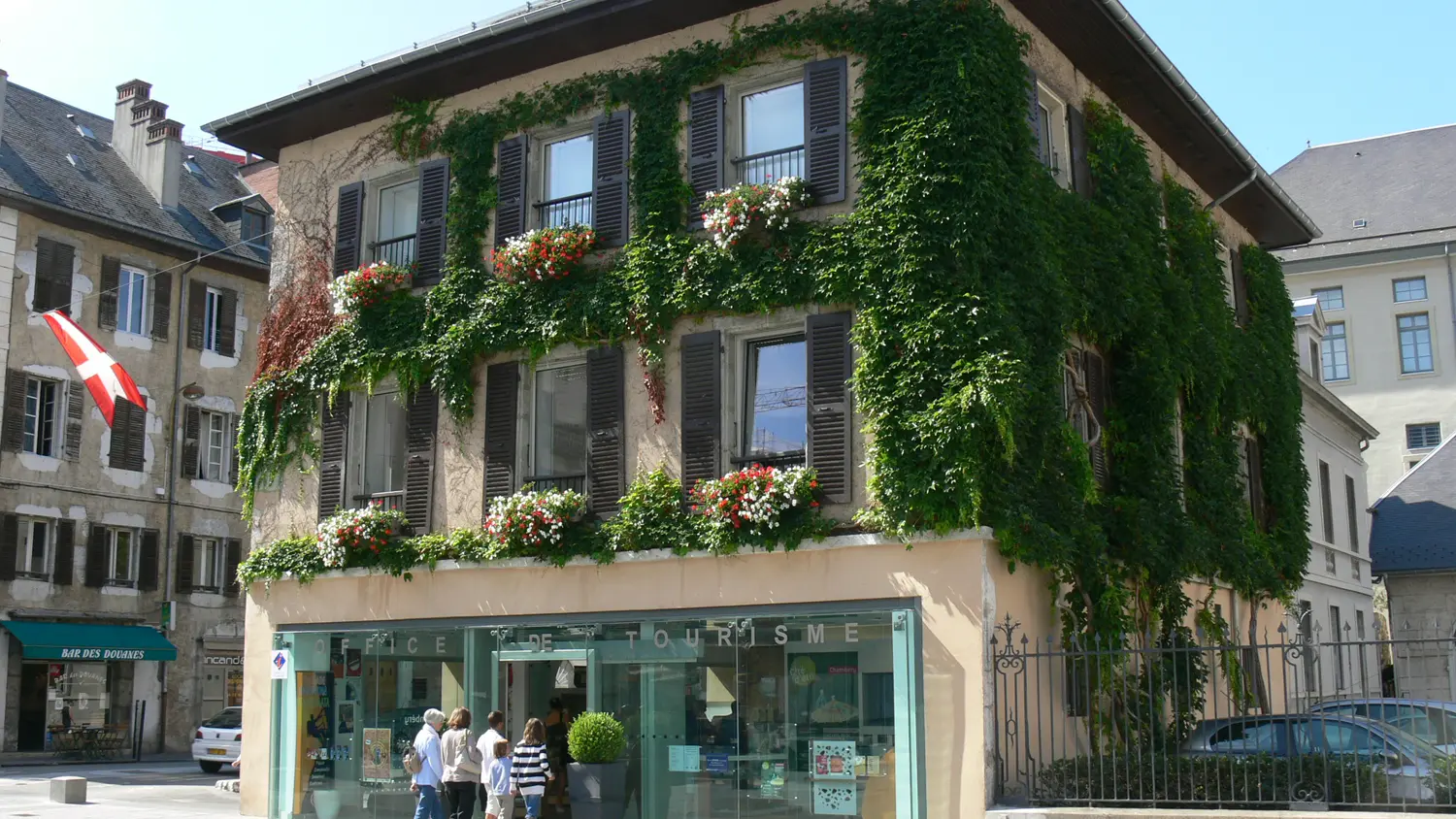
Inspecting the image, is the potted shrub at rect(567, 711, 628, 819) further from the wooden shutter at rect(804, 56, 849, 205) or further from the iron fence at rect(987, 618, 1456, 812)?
the wooden shutter at rect(804, 56, 849, 205)

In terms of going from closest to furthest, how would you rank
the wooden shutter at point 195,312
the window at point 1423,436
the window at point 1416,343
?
the wooden shutter at point 195,312
the window at point 1423,436
the window at point 1416,343

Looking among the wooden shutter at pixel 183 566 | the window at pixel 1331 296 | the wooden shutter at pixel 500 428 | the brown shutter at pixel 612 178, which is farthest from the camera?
the window at pixel 1331 296

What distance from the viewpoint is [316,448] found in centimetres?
2094

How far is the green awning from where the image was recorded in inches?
1304

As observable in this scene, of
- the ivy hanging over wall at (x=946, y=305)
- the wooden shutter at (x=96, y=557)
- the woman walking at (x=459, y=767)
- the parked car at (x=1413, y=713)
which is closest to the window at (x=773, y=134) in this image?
the ivy hanging over wall at (x=946, y=305)

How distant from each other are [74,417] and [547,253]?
20923 mm

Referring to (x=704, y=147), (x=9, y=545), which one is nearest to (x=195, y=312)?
(x=9, y=545)

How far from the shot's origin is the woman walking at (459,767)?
16.3m

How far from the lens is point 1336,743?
1438cm

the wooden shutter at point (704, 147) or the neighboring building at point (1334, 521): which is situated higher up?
the wooden shutter at point (704, 147)

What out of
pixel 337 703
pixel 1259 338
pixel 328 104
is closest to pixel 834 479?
pixel 337 703

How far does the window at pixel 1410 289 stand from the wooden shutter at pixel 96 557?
132 feet

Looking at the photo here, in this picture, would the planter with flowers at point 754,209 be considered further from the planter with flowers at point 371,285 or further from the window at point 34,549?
the window at point 34,549

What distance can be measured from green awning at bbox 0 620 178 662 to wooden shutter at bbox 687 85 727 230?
2202cm
